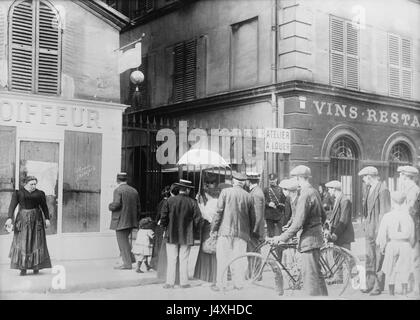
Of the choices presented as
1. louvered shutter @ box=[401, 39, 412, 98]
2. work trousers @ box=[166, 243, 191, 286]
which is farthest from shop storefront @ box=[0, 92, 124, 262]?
louvered shutter @ box=[401, 39, 412, 98]

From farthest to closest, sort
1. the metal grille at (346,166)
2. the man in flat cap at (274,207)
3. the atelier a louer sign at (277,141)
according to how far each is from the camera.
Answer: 1. the metal grille at (346,166)
2. the atelier a louer sign at (277,141)
3. the man in flat cap at (274,207)

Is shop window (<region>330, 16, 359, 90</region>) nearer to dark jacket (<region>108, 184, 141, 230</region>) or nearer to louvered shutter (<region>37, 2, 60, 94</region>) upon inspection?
dark jacket (<region>108, 184, 141, 230</region>)

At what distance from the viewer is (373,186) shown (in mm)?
8133

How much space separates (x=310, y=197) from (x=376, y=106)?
4.96 meters

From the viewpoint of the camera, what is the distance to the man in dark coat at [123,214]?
8.84 m

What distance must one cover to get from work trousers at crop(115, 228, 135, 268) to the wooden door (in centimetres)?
103

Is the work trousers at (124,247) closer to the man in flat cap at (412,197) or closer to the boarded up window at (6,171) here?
the boarded up window at (6,171)

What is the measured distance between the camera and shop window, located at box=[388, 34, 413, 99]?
38.2 feet

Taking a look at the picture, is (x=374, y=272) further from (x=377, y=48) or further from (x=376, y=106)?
(x=377, y=48)

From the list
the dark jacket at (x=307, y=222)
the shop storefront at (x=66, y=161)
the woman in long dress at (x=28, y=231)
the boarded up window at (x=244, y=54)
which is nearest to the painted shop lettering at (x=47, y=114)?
the shop storefront at (x=66, y=161)

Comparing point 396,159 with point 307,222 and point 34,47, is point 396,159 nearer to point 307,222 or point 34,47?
point 307,222

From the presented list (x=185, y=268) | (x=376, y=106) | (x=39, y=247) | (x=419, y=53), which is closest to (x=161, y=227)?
(x=185, y=268)

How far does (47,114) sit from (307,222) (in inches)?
170

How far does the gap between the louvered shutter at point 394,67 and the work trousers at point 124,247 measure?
6469mm
